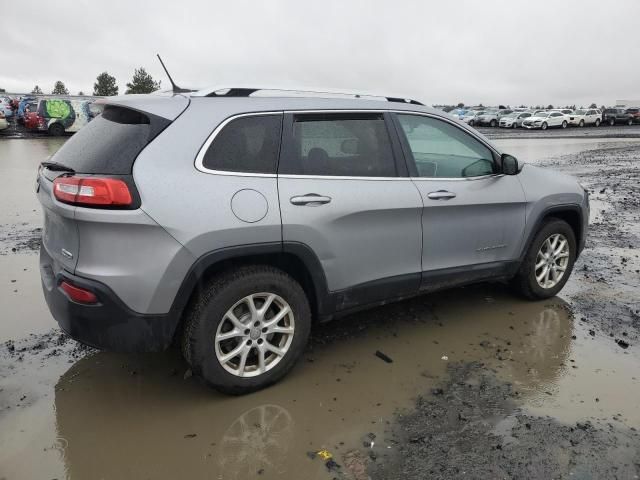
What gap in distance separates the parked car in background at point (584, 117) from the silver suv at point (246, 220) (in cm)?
4666

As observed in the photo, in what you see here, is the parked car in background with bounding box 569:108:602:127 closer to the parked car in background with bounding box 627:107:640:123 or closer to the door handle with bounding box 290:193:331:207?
the parked car in background with bounding box 627:107:640:123

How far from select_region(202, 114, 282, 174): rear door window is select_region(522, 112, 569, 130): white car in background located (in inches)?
1701

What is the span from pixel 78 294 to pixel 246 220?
0.99 metres

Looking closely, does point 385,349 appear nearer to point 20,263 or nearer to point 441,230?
point 441,230

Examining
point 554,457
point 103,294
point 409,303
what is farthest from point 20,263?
point 554,457

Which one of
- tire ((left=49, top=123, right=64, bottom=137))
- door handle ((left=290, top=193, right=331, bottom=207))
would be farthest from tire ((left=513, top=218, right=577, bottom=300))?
tire ((left=49, top=123, right=64, bottom=137))

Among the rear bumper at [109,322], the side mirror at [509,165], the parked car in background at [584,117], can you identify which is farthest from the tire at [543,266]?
the parked car in background at [584,117]

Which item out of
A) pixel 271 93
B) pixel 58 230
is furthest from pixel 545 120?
pixel 58 230

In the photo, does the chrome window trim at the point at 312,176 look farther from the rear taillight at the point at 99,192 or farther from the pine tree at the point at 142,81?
the pine tree at the point at 142,81

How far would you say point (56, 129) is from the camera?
2523 cm

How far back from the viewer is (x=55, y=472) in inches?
105

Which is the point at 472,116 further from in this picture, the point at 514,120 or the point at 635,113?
the point at 635,113

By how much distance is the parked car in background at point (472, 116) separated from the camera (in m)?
46.7

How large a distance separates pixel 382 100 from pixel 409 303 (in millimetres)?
1908
